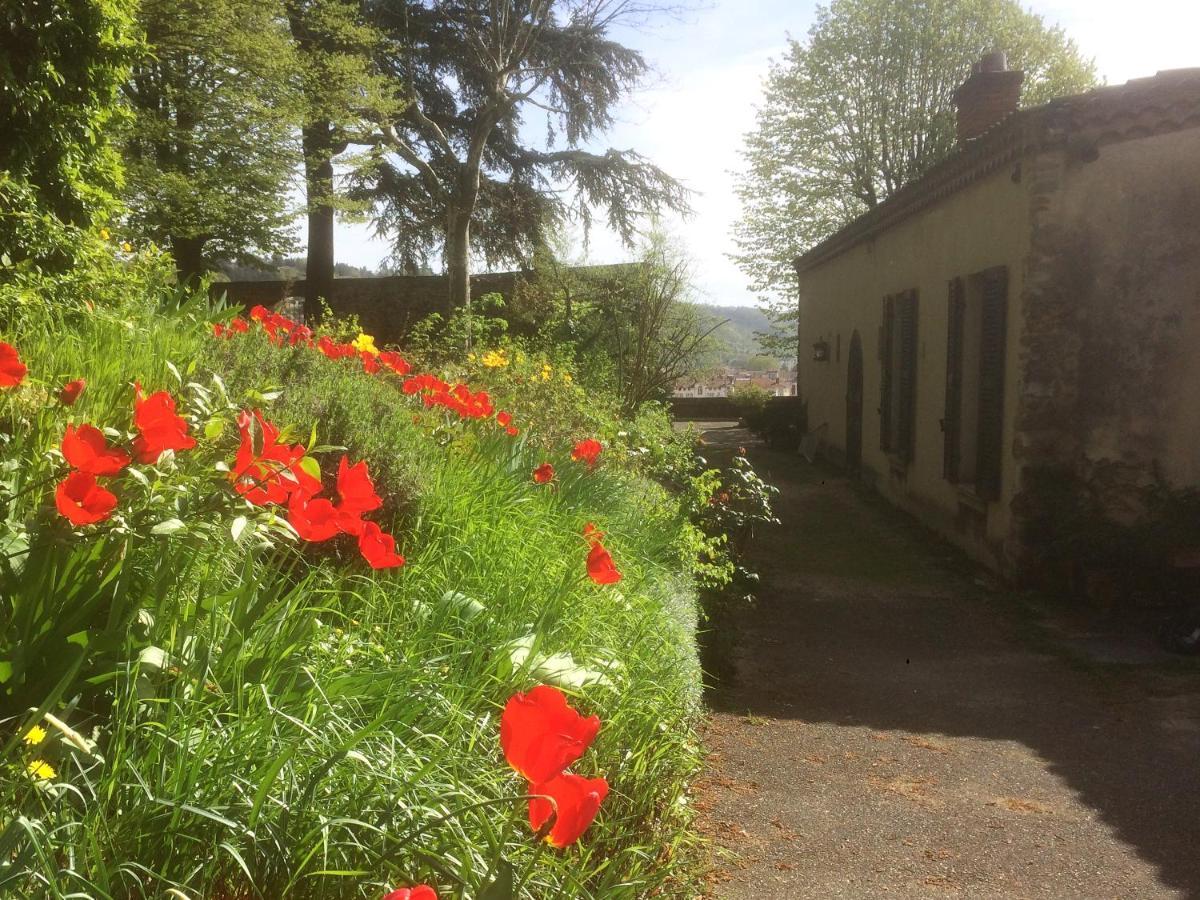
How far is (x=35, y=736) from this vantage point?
163 centimetres

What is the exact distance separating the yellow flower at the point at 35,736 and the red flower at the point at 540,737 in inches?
30.2

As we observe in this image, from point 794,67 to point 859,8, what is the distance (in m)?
2.13

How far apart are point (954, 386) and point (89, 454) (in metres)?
9.21

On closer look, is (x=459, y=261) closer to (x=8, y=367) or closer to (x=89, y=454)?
(x=8, y=367)

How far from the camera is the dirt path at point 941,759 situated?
359cm

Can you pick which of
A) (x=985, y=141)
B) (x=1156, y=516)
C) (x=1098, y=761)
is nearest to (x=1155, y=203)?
(x=985, y=141)

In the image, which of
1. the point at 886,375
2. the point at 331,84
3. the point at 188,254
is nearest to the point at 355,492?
the point at 886,375

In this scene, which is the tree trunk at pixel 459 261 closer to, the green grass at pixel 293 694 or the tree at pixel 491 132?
the tree at pixel 491 132

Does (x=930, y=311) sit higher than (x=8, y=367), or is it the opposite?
(x=930, y=311)

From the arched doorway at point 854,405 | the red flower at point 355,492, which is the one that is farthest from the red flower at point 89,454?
the arched doorway at point 854,405

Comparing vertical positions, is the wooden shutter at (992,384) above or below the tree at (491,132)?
below

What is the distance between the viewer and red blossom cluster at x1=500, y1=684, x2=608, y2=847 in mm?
1347

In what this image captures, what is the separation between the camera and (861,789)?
171 inches

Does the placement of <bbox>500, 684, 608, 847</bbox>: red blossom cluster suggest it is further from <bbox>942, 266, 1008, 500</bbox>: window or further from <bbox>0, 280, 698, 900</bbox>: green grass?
<bbox>942, 266, 1008, 500</bbox>: window
